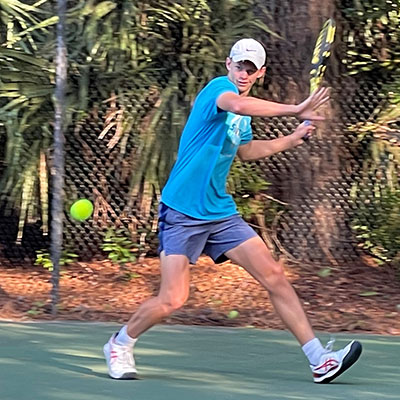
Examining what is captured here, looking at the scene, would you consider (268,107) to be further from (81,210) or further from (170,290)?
(81,210)

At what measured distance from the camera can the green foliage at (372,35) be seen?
777cm

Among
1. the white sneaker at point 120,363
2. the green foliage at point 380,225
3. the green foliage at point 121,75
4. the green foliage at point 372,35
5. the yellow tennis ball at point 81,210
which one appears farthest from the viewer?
the green foliage at point 372,35

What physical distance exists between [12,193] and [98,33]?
5.12 ft

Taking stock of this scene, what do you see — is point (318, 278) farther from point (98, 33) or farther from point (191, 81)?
point (98, 33)

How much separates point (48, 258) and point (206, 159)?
3745mm

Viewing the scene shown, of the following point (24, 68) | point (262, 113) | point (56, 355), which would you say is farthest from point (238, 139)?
point (24, 68)

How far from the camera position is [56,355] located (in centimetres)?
541

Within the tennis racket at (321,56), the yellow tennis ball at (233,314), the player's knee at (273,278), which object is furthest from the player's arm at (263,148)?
the yellow tennis ball at (233,314)

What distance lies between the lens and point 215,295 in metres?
7.08

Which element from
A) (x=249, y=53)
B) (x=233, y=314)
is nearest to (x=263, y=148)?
(x=249, y=53)

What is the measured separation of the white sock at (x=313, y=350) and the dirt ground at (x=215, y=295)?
146cm

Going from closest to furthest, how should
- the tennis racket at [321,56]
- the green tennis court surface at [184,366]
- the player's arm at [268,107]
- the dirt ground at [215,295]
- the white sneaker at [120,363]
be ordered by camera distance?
the player's arm at [268,107]
the green tennis court surface at [184,366]
the white sneaker at [120,363]
the tennis racket at [321,56]
the dirt ground at [215,295]

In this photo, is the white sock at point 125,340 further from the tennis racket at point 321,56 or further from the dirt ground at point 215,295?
the dirt ground at point 215,295

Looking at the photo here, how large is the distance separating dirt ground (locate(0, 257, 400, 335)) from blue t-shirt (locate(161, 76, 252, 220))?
1.79 m
